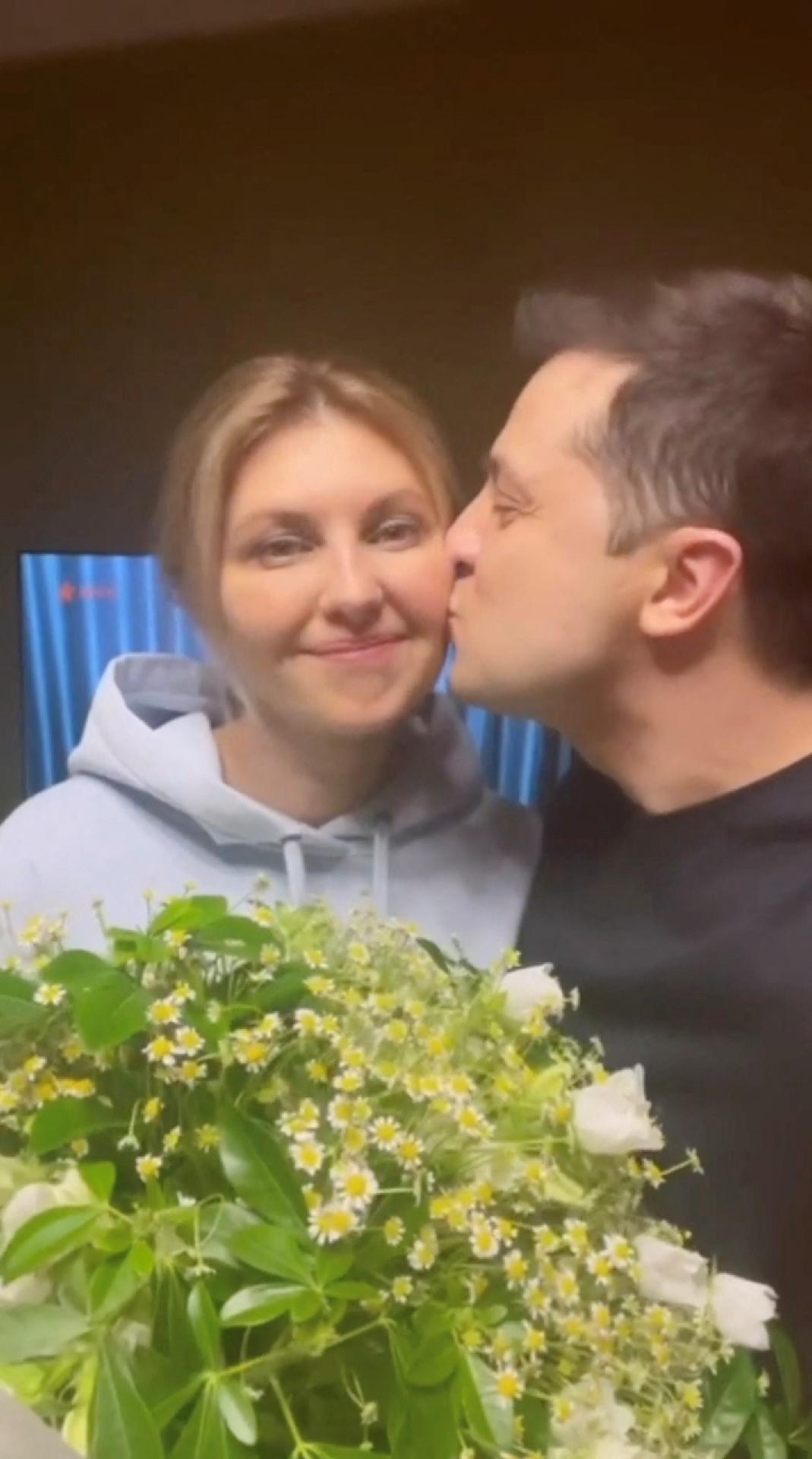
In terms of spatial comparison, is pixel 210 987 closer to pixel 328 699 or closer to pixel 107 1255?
pixel 107 1255

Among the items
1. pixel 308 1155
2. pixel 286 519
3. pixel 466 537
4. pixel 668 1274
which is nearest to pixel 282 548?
pixel 286 519

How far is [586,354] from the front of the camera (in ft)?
3.38

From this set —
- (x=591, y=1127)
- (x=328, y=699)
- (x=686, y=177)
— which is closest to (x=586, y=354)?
(x=686, y=177)

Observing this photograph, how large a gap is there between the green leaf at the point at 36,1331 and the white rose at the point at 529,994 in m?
0.33

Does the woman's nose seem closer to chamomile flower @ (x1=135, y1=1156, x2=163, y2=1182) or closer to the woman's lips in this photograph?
the woman's lips

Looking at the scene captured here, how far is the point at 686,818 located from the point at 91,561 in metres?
0.48

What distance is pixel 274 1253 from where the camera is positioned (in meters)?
0.78

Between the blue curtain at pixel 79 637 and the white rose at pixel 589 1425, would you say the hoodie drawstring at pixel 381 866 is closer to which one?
the blue curtain at pixel 79 637

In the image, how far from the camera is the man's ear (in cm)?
99

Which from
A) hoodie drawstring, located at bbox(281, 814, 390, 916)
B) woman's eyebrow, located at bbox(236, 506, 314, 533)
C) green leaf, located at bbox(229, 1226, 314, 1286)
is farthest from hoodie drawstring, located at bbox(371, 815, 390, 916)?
green leaf, located at bbox(229, 1226, 314, 1286)

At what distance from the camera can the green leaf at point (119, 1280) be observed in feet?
2.53

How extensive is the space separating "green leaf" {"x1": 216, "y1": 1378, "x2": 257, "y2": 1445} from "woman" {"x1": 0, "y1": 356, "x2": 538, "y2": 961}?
37cm

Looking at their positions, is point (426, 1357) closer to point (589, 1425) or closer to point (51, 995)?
point (589, 1425)

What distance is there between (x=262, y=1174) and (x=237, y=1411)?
0.12 m
